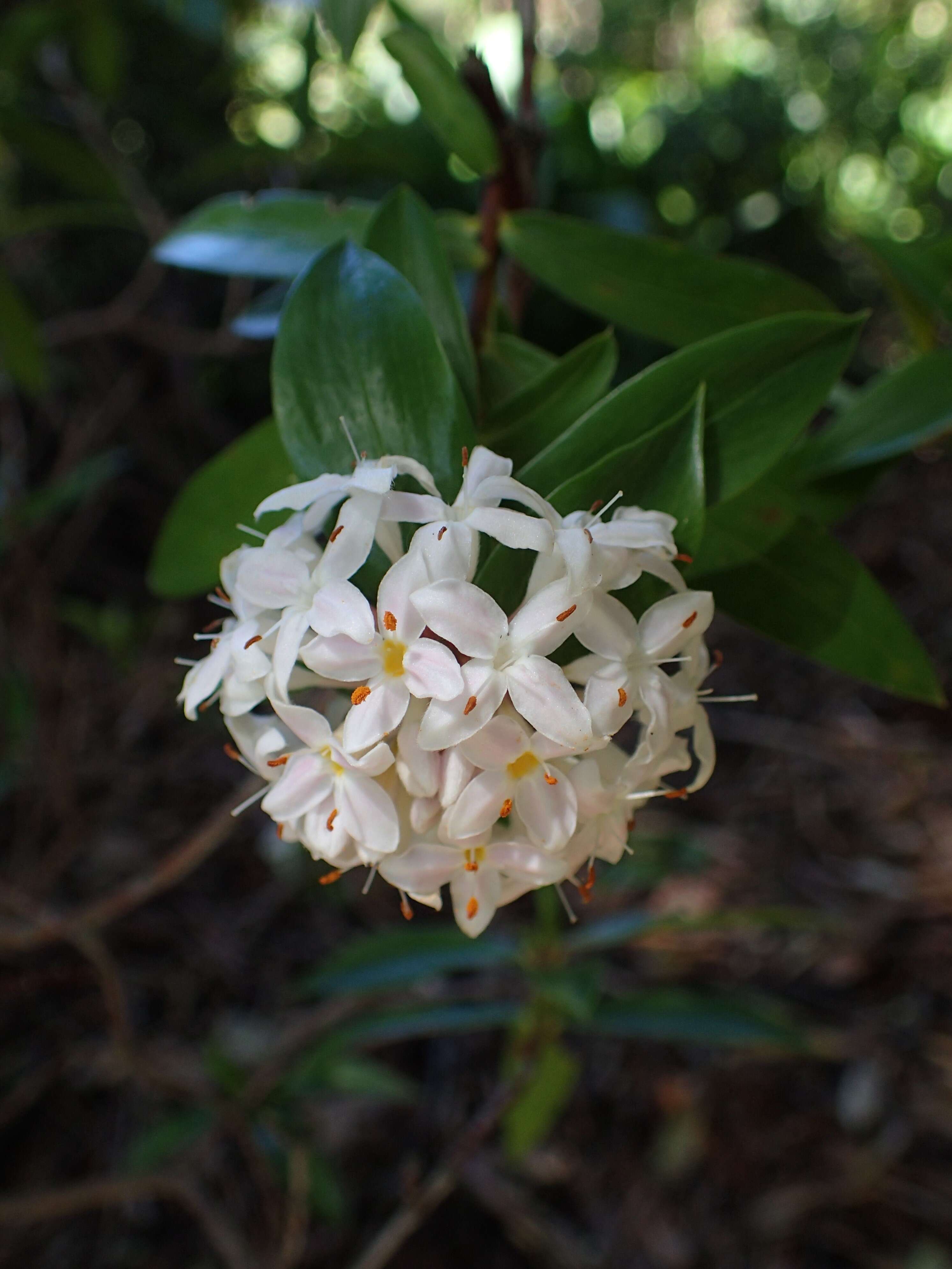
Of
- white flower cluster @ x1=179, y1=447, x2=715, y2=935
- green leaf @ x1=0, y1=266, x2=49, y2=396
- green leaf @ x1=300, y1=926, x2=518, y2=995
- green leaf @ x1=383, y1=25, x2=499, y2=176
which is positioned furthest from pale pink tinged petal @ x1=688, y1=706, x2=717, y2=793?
green leaf @ x1=0, y1=266, x2=49, y2=396

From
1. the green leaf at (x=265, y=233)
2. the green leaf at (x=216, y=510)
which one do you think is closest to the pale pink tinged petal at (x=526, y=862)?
the green leaf at (x=216, y=510)

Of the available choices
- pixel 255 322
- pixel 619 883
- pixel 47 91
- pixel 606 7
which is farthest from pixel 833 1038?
pixel 606 7

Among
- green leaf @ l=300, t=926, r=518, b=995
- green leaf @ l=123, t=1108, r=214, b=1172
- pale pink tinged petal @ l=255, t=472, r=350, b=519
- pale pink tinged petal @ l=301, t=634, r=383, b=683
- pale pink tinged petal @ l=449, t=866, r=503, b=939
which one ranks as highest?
pale pink tinged petal @ l=255, t=472, r=350, b=519

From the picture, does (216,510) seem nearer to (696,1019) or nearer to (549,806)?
(549,806)

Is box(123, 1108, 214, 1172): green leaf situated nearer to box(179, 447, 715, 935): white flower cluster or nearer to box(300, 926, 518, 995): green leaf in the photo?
box(300, 926, 518, 995): green leaf

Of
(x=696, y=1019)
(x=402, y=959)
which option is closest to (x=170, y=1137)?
(x=402, y=959)

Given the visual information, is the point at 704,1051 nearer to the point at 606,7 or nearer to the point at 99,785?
the point at 99,785
